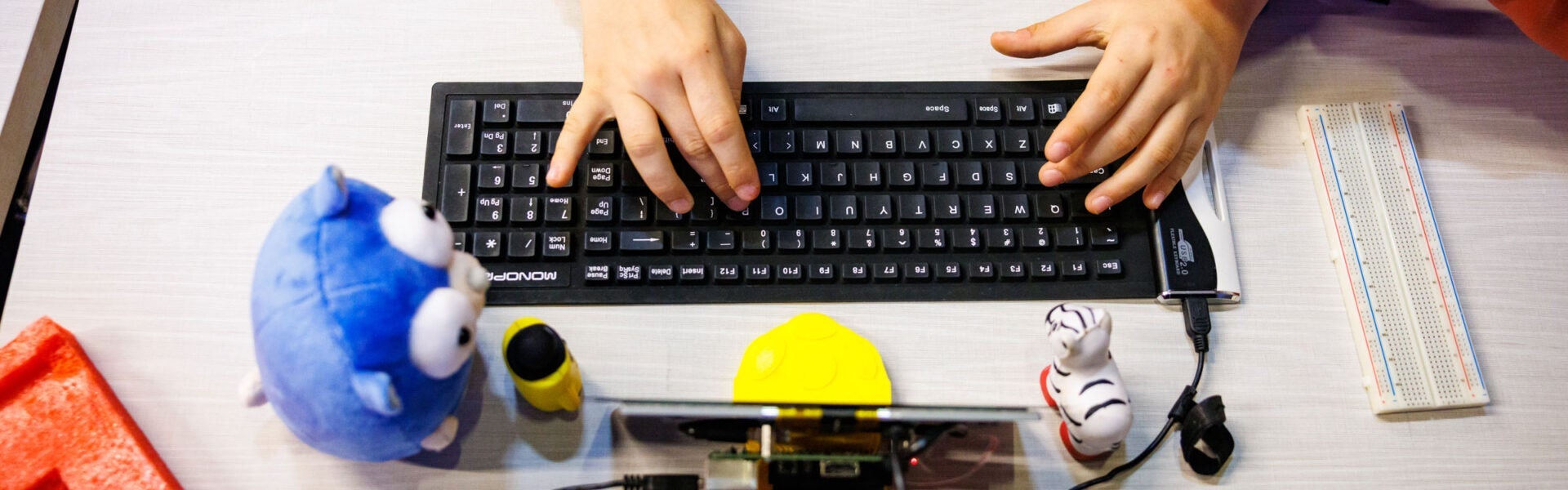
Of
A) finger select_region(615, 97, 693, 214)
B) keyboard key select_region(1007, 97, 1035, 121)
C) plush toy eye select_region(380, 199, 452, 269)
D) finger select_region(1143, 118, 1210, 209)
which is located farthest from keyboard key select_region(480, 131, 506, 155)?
finger select_region(1143, 118, 1210, 209)

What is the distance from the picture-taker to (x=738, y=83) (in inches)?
27.8

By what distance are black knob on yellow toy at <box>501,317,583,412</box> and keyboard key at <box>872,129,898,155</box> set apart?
30 cm

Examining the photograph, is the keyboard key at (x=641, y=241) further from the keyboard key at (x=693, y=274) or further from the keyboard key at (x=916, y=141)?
the keyboard key at (x=916, y=141)

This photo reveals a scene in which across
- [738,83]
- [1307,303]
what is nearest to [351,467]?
[738,83]

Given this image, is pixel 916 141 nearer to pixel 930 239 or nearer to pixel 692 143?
pixel 930 239

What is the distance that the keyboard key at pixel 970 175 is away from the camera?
70cm

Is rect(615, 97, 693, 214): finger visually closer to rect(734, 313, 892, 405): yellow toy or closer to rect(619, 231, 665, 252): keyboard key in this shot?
rect(619, 231, 665, 252): keyboard key

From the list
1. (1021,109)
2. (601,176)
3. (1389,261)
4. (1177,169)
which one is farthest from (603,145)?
(1389,261)

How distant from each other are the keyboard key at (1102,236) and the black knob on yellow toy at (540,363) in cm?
42

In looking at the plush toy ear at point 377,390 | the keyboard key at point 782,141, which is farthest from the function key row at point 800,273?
the plush toy ear at point 377,390

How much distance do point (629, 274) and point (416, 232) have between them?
208 mm

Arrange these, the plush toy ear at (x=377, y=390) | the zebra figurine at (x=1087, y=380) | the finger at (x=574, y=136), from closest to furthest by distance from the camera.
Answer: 1. the plush toy ear at (x=377, y=390)
2. the zebra figurine at (x=1087, y=380)
3. the finger at (x=574, y=136)

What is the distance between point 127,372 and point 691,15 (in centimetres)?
51

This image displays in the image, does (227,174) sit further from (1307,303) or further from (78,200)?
(1307,303)
